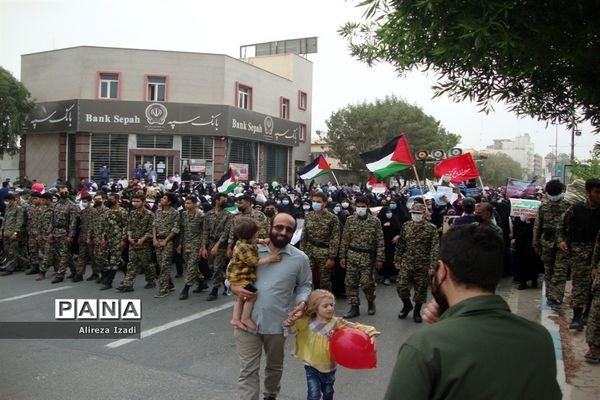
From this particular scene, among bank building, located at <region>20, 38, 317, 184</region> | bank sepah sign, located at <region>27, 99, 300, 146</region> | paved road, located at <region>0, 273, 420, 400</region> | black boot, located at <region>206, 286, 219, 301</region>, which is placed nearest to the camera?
paved road, located at <region>0, 273, 420, 400</region>

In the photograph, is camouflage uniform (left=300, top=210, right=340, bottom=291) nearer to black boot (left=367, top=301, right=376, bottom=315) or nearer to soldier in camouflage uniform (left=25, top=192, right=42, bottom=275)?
black boot (left=367, top=301, right=376, bottom=315)

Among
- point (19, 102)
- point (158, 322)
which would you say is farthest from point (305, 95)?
point (158, 322)

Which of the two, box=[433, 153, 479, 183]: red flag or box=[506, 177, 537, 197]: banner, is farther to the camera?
box=[506, 177, 537, 197]: banner

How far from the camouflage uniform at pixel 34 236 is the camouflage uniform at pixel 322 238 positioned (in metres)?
6.62

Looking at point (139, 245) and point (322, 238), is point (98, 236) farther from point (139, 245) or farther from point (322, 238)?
point (322, 238)

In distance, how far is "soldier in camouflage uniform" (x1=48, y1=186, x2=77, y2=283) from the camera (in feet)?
34.4

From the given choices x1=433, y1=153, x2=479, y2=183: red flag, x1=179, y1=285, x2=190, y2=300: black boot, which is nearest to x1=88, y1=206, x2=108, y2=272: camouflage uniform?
x1=179, y1=285, x2=190, y2=300: black boot

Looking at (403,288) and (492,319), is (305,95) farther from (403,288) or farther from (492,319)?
(492,319)

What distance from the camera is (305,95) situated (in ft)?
130

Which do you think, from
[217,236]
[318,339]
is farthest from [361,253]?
[318,339]

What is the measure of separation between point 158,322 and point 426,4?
5.44 metres

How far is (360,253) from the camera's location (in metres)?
7.68

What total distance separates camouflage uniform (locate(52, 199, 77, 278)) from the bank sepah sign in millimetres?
18118

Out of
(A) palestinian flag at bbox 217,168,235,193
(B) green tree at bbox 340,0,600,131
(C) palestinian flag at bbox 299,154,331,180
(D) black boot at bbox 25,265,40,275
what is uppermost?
(B) green tree at bbox 340,0,600,131
